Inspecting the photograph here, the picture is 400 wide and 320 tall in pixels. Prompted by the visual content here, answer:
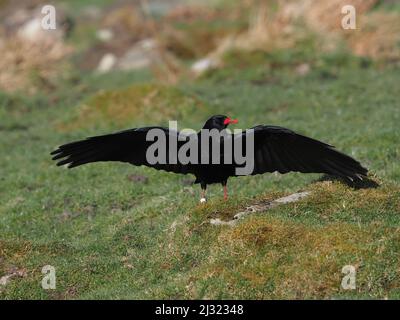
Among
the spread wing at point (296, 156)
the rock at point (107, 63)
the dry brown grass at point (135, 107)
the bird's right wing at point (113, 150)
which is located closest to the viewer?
the spread wing at point (296, 156)

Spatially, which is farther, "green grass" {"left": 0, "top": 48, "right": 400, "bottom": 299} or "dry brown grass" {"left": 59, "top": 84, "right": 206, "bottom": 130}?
"dry brown grass" {"left": 59, "top": 84, "right": 206, "bottom": 130}

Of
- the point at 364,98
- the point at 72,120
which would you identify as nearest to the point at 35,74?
the point at 72,120

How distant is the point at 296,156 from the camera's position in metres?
10.5

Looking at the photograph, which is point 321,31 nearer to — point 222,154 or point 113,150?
point 113,150

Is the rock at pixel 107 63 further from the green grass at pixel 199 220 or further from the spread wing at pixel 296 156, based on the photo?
the spread wing at pixel 296 156

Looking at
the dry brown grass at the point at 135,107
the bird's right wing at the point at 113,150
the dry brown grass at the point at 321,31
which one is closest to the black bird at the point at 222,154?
the bird's right wing at the point at 113,150

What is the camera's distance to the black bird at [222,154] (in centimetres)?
1012

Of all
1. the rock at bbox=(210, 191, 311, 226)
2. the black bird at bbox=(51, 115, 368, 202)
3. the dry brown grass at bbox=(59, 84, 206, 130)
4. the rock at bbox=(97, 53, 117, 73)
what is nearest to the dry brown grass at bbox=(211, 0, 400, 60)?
the rock at bbox=(97, 53, 117, 73)

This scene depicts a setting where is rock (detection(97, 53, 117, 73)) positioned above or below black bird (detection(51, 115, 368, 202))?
above

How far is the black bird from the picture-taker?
10117 millimetres

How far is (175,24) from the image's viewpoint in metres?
39.7

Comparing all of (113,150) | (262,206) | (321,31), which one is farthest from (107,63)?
(262,206)

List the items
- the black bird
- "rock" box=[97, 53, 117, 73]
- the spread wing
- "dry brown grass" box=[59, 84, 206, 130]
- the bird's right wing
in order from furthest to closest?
"rock" box=[97, 53, 117, 73]
"dry brown grass" box=[59, 84, 206, 130]
the bird's right wing
the black bird
the spread wing

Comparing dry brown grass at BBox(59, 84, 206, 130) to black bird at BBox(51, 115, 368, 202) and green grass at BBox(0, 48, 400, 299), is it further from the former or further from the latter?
black bird at BBox(51, 115, 368, 202)
